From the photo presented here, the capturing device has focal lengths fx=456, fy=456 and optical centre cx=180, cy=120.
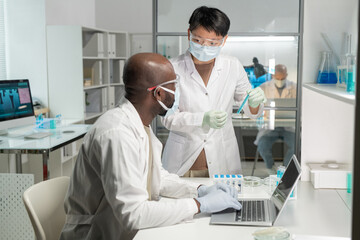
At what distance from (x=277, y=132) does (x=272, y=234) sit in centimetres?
167

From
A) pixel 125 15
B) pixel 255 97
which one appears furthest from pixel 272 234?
pixel 125 15

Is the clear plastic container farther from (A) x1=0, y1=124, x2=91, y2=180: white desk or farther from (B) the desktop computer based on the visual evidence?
A: (B) the desktop computer

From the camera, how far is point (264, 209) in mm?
1723

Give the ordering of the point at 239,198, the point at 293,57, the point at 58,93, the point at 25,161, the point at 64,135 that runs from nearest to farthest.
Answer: the point at 239,198, the point at 293,57, the point at 64,135, the point at 25,161, the point at 58,93

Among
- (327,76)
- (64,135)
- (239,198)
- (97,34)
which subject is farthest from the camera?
(97,34)

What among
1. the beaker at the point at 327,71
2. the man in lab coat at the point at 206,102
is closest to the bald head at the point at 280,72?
the man in lab coat at the point at 206,102

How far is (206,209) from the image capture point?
1608 mm

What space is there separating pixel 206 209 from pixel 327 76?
2.98 ft

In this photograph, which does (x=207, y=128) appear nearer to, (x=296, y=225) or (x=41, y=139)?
(x=296, y=225)

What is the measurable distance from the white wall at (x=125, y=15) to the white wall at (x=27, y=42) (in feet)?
Result: 7.23

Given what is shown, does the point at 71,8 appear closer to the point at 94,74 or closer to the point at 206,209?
the point at 94,74

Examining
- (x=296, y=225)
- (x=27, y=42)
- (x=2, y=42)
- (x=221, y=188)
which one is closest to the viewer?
(x=296, y=225)

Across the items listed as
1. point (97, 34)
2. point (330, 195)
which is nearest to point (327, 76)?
point (330, 195)

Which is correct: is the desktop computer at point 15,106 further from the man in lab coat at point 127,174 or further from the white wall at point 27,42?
the man in lab coat at point 127,174
